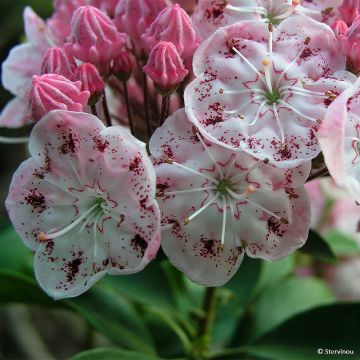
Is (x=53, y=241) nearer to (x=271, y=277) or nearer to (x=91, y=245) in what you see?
(x=91, y=245)

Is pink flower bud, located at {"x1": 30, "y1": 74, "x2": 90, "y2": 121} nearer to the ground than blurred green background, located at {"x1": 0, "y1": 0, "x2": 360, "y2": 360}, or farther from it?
farther from it

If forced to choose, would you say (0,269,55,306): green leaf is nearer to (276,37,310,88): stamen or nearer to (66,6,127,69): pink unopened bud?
(66,6,127,69): pink unopened bud

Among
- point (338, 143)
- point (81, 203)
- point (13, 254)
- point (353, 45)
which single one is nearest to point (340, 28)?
point (353, 45)

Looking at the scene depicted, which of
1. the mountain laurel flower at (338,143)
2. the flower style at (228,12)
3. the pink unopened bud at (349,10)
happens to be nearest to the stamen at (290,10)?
the flower style at (228,12)

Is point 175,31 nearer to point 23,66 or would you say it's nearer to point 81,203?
point 81,203

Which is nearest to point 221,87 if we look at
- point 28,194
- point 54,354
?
point 28,194

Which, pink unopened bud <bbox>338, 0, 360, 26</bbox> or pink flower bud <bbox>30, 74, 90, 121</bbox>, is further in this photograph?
pink unopened bud <bbox>338, 0, 360, 26</bbox>

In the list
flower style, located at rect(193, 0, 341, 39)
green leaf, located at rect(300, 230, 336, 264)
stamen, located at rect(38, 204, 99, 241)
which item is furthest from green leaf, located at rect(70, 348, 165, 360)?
flower style, located at rect(193, 0, 341, 39)
